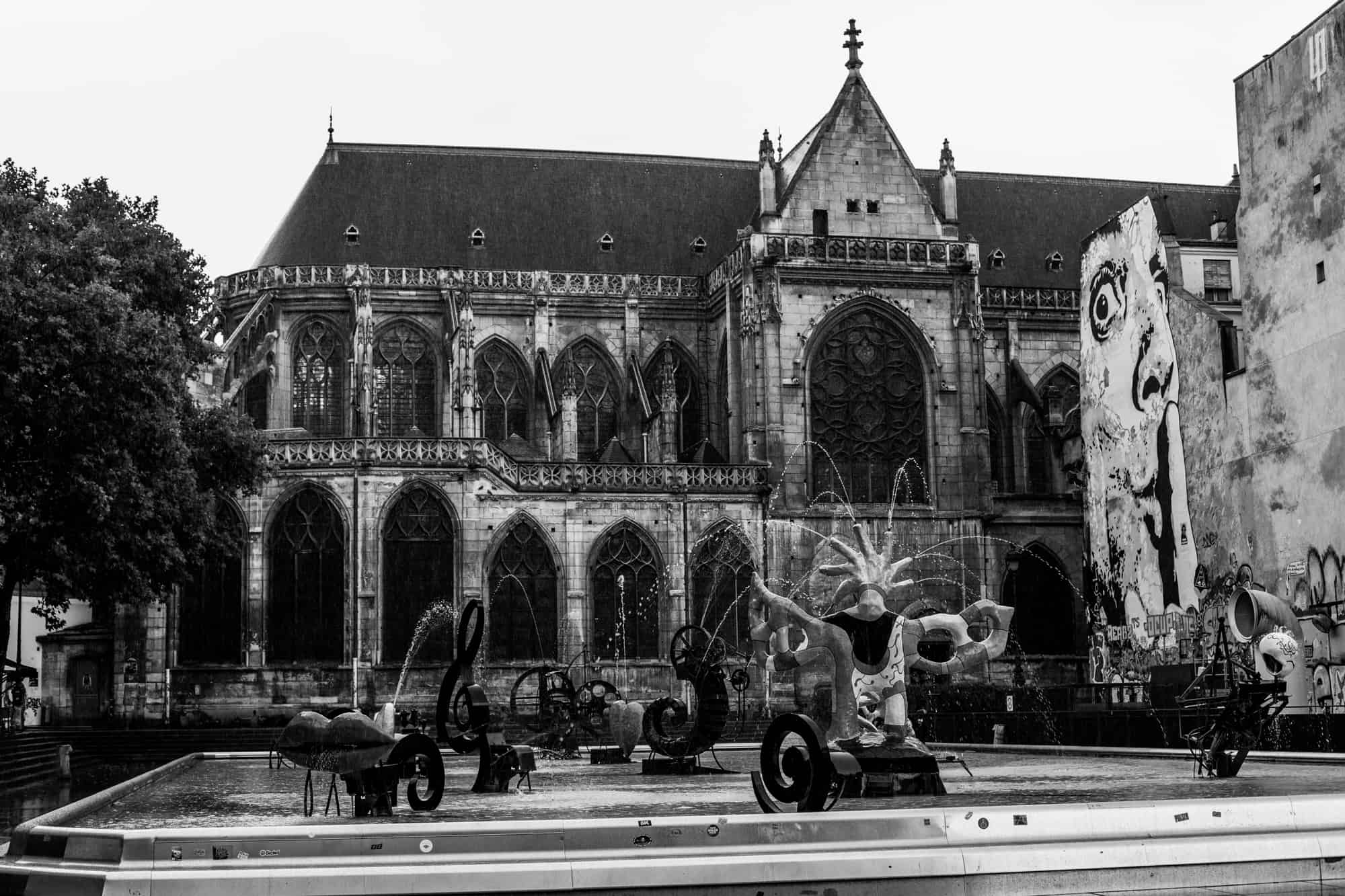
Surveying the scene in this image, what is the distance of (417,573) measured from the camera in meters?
51.2

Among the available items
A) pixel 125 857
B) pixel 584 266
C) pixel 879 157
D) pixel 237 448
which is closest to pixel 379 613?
pixel 237 448

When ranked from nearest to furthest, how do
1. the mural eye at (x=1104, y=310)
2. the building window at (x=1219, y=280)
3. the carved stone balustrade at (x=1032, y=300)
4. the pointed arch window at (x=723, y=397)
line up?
the mural eye at (x=1104, y=310)
the pointed arch window at (x=723, y=397)
the building window at (x=1219, y=280)
the carved stone balustrade at (x=1032, y=300)

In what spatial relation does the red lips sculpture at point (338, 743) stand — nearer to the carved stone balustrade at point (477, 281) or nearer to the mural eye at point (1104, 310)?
the mural eye at point (1104, 310)

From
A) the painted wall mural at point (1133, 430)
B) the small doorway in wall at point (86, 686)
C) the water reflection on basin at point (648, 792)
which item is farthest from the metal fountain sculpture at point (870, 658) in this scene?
the small doorway in wall at point (86, 686)

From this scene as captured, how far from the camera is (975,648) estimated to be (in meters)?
23.5

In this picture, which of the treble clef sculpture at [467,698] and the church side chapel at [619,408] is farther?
the church side chapel at [619,408]

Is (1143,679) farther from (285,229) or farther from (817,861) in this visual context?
(817,861)

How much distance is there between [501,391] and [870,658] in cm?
3956

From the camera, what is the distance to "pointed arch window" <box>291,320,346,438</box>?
194 ft

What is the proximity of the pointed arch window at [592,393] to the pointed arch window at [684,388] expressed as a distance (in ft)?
4.53

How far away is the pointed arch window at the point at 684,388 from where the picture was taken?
6125 cm

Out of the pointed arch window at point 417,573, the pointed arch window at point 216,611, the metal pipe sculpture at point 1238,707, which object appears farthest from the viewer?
the pointed arch window at point 417,573

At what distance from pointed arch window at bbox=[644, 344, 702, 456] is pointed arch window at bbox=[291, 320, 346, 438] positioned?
403 inches


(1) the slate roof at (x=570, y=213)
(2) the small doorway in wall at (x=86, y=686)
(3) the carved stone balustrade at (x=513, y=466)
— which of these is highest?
(1) the slate roof at (x=570, y=213)
